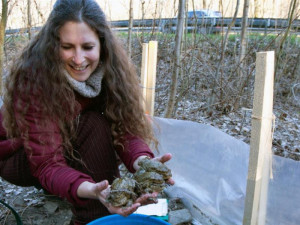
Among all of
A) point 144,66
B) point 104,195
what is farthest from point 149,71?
point 104,195

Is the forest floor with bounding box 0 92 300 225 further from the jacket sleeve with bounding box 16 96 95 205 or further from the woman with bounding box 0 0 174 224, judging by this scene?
the jacket sleeve with bounding box 16 96 95 205

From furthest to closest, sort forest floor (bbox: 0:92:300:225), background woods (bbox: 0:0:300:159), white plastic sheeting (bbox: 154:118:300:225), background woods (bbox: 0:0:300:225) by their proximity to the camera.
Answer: background woods (bbox: 0:0:300:159) → background woods (bbox: 0:0:300:225) → forest floor (bbox: 0:92:300:225) → white plastic sheeting (bbox: 154:118:300:225)

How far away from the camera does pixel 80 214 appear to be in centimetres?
188

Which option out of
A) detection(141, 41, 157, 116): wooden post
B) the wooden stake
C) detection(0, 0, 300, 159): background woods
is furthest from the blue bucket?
detection(0, 0, 300, 159): background woods

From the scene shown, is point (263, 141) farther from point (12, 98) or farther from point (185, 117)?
point (185, 117)

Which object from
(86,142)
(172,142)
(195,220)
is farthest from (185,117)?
(86,142)

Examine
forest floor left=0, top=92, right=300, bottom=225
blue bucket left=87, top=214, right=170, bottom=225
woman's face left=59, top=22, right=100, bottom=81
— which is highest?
woman's face left=59, top=22, right=100, bottom=81

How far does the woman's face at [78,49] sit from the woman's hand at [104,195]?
73 centimetres

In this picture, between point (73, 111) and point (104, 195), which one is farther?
point (73, 111)

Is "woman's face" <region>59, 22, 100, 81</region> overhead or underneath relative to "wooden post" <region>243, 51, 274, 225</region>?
overhead

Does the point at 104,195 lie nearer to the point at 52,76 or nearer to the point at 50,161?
the point at 50,161

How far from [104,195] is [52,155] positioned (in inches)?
18.0

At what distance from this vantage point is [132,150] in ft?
6.57

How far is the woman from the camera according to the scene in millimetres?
1704
